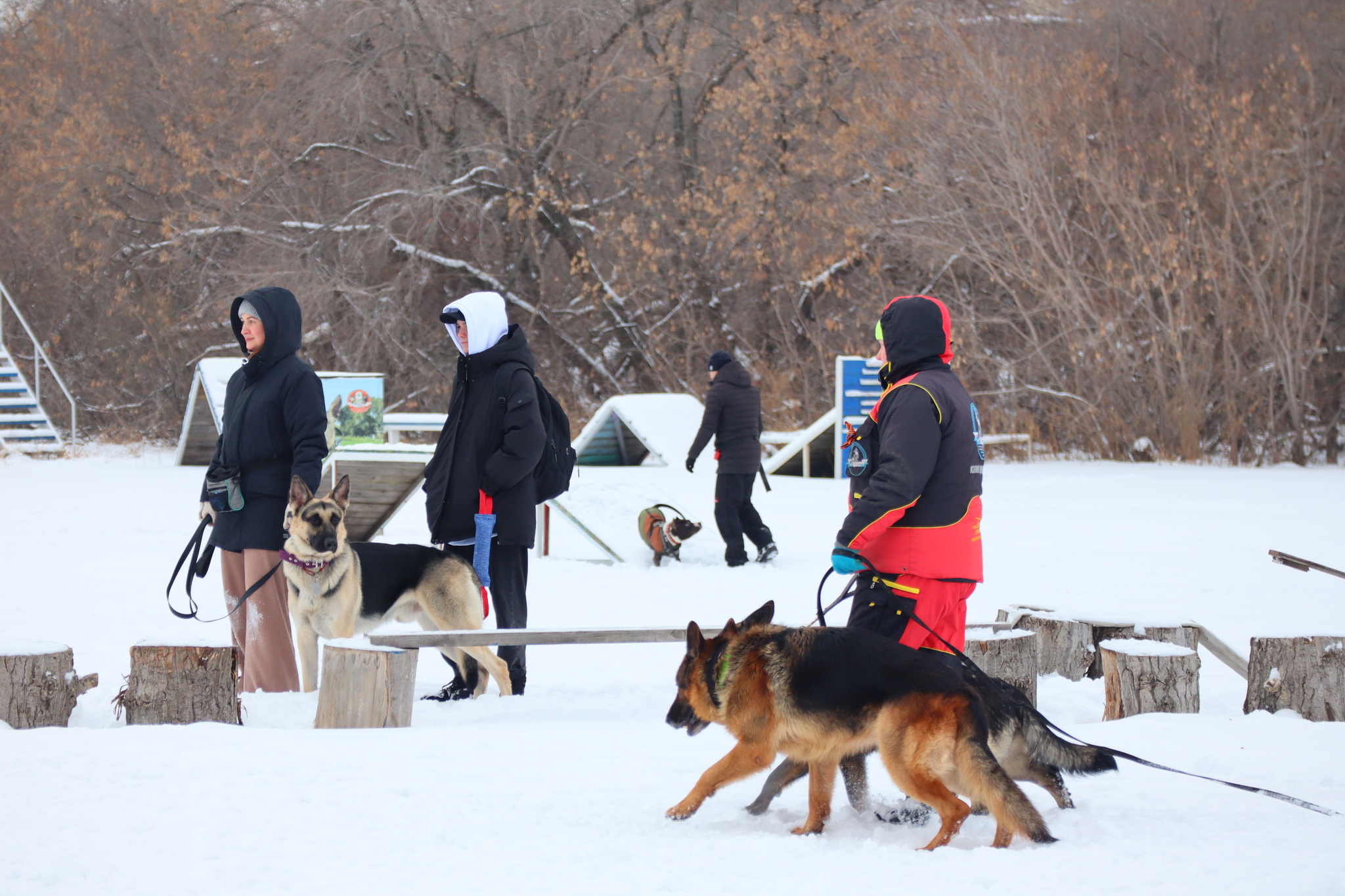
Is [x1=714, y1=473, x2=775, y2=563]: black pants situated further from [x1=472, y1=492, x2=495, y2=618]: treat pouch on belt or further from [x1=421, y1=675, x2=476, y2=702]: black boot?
[x1=472, y1=492, x2=495, y2=618]: treat pouch on belt

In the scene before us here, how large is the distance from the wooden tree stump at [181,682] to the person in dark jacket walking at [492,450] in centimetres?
108

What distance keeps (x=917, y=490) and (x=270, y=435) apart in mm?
2831

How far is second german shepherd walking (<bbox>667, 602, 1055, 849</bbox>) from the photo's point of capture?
2869mm

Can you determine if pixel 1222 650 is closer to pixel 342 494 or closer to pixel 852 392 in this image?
pixel 342 494

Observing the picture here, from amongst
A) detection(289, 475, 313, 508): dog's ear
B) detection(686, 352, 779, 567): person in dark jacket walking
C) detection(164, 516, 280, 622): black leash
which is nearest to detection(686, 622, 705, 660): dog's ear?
detection(289, 475, 313, 508): dog's ear

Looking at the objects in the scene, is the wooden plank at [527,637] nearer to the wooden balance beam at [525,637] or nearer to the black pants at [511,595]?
the wooden balance beam at [525,637]

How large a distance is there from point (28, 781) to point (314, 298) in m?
17.7

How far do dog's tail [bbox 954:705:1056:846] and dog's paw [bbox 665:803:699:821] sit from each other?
0.76 meters

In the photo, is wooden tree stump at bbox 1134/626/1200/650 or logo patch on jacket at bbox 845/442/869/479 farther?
wooden tree stump at bbox 1134/626/1200/650

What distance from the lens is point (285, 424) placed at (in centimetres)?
473

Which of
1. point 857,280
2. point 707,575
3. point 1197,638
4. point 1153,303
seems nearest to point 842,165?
point 857,280

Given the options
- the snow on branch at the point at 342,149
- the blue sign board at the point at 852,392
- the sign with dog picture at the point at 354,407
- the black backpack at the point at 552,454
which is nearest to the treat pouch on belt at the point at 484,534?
the black backpack at the point at 552,454

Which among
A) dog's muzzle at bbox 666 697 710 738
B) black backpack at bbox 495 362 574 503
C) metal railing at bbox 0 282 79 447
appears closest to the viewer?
dog's muzzle at bbox 666 697 710 738

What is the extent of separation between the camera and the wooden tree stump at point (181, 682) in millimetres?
4121
